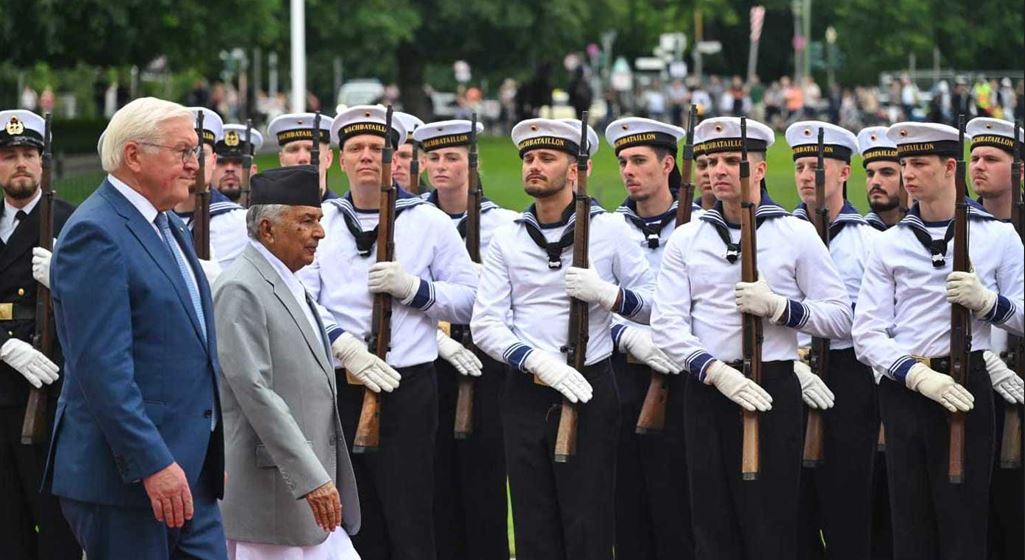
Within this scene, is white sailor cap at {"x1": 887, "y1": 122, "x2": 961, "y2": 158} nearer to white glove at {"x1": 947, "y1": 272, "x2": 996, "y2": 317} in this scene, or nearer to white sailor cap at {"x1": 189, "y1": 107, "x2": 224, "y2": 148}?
white glove at {"x1": 947, "y1": 272, "x2": 996, "y2": 317}

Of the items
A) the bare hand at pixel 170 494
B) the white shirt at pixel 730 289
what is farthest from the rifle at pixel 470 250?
the bare hand at pixel 170 494

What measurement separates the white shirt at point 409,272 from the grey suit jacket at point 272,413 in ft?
5.62

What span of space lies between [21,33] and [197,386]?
792 inches

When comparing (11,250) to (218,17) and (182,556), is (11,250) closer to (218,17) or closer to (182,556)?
(182,556)

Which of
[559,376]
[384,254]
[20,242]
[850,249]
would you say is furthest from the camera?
[850,249]

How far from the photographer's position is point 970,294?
25.6 ft

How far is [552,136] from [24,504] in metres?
2.85

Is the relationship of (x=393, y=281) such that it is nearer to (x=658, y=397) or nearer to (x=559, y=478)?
(x=559, y=478)

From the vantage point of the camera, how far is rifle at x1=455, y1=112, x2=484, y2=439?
29.7ft

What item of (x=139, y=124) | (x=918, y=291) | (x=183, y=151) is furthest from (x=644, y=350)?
(x=139, y=124)

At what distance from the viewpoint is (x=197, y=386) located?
614cm

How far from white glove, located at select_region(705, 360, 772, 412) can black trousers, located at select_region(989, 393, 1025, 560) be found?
107 cm

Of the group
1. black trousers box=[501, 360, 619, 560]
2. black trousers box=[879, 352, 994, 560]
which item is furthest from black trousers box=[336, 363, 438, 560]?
black trousers box=[879, 352, 994, 560]

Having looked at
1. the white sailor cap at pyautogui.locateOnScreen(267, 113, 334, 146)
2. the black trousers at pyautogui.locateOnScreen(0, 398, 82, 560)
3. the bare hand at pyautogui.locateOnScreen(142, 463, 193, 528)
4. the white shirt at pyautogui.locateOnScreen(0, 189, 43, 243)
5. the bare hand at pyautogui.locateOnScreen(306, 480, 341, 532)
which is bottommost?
the black trousers at pyautogui.locateOnScreen(0, 398, 82, 560)
